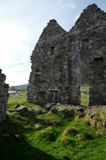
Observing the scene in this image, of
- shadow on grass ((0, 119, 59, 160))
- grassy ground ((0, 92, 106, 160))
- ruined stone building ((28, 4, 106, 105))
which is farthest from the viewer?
ruined stone building ((28, 4, 106, 105))

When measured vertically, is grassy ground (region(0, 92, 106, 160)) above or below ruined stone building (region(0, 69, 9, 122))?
below

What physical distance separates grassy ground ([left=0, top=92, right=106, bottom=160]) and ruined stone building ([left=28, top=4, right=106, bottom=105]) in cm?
923

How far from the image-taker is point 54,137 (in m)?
22.2

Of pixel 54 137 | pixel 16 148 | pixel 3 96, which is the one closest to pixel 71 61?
pixel 3 96

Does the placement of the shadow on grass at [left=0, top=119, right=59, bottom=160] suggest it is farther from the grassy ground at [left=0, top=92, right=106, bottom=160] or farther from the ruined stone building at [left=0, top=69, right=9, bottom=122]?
the ruined stone building at [left=0, top=69, right=9, bottom=122]

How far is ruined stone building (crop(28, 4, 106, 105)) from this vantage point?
36.6 metres

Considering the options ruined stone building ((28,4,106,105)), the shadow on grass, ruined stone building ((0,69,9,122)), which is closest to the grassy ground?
the shadow on grass

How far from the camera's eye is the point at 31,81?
144 ft

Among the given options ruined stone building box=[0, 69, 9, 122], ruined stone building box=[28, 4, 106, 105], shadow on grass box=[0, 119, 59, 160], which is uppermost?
ruined stone building box=[28, 4, 106, 105]

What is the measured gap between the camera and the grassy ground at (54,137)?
1884 centimetres

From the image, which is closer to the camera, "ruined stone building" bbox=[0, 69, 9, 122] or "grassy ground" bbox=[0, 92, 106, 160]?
"grassy ground" bbox=[0, 92, 106, 160]

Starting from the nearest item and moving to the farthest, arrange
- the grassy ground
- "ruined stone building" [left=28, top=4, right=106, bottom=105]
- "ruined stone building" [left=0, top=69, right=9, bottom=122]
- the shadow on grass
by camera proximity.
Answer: the shadow on grass → the grassy ground → "ruined stone building" [left=0, top=69, right=9, bottom=122] → "ruined stone building" [left=28, top=4, right=106, bottom=105]

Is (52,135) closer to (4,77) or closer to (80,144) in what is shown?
(80,144)

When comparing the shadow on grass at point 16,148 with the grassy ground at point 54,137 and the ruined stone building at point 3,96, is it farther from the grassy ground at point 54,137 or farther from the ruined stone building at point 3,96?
the ruined stone building at point 3,96
